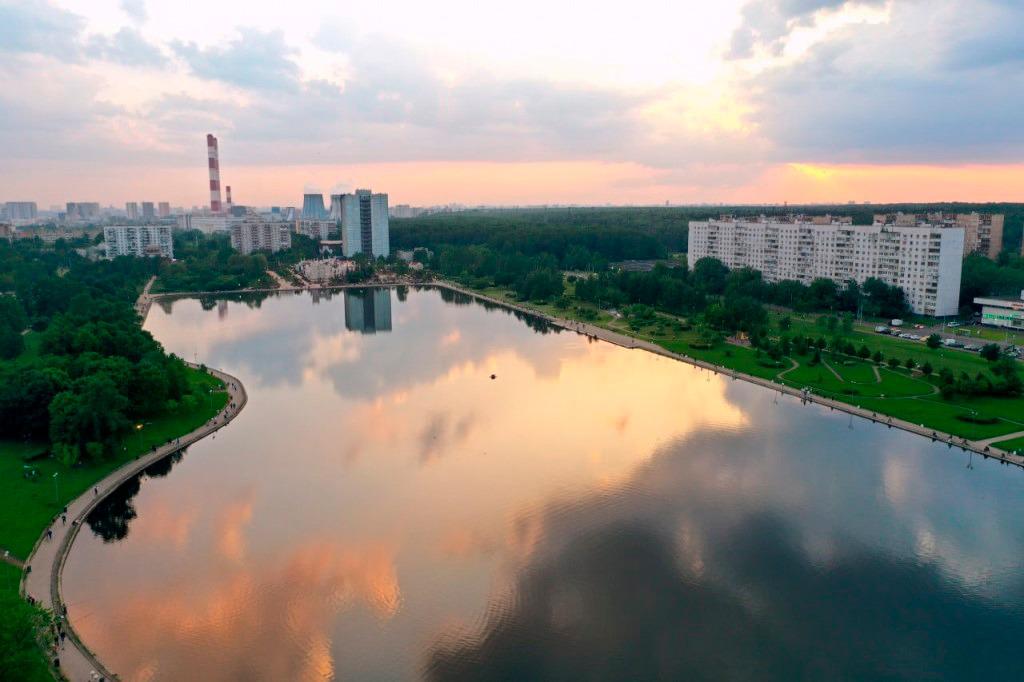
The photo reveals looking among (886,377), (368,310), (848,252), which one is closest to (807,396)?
(886,377)

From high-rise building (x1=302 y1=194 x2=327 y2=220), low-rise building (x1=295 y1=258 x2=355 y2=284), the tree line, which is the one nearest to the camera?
the tree line

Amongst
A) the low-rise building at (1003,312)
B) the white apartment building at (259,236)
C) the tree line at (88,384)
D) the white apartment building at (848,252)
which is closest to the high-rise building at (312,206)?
the white apartment building at (259,236)

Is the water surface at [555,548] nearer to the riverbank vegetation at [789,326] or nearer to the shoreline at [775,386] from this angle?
the shoreline at [775,386]

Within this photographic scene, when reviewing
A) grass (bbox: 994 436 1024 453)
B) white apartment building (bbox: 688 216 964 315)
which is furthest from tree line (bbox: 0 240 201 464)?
white apartment building (bbox: 688 216 964 315)

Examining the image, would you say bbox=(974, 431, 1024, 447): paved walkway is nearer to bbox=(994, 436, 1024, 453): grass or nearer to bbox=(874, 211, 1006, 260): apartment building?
bbox=(994, 436, 1024, 453): grass

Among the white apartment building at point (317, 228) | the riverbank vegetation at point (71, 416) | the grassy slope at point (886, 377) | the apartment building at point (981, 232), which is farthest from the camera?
the white apartment building at point (317, 228)

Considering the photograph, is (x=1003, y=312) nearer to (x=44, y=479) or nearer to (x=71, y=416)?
(x=71, y=416)
